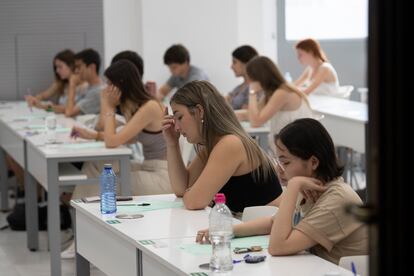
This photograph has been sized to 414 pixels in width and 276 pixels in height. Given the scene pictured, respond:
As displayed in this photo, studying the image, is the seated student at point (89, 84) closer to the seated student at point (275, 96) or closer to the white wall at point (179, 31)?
the white wall at point (179, 31)

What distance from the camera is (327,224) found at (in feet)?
9.61

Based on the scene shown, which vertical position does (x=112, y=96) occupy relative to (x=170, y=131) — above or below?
above

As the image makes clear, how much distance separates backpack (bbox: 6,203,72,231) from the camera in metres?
7.02

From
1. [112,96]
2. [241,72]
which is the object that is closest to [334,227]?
[112,96]

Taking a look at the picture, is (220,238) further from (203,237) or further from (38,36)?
(38,36)

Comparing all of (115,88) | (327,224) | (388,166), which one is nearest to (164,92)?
(115,88)

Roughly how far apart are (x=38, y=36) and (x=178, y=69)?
70.3 inches

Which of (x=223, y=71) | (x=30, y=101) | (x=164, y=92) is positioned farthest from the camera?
(x=223, y=71)

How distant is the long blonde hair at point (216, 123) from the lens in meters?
3.99

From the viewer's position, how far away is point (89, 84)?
869 cm

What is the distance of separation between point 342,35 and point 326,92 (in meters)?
1.84

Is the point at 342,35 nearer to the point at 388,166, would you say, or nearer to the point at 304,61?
the point at 304,61

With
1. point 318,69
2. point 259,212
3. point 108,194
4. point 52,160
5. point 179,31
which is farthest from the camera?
point 179,31

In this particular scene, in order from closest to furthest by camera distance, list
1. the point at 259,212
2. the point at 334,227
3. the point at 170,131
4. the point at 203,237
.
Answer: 1. the point at 334,227
2. the point at 203,237
3. the point at 259,212
4. the point at 170,131
